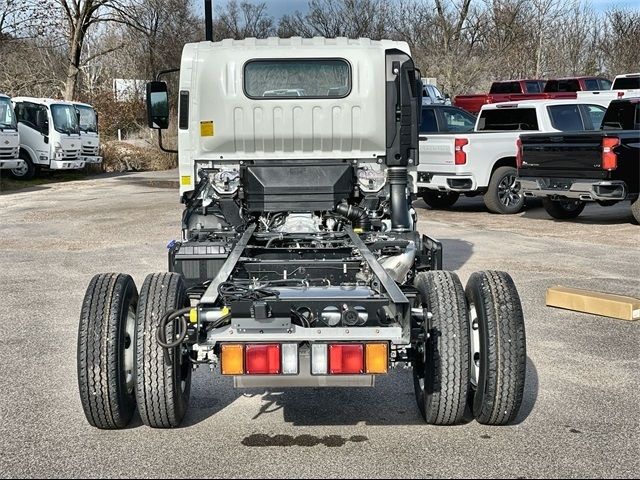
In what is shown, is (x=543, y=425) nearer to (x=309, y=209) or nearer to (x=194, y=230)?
(x=309, y=209)

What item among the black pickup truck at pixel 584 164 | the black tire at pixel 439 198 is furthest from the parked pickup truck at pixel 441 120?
the black pickup truck at pixel 584 164

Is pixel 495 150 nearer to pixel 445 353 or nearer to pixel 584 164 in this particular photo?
pixel 584 164

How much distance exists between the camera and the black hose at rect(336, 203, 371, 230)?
7.21 metres

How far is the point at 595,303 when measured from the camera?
306 inches

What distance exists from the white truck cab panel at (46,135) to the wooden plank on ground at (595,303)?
20400 mm

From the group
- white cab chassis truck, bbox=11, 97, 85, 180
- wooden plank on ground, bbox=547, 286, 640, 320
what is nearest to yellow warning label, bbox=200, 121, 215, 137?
wooden plank on ground, bbox=547, 286, 640, 320

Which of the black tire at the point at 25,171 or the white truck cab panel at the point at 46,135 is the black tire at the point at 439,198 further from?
the black tire at the point at 25,171

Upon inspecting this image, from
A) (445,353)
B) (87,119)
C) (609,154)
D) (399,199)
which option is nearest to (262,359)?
(445,353)

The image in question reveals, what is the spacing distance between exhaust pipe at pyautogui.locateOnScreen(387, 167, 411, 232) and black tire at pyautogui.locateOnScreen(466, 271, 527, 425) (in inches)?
98.1

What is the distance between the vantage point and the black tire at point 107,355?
15.1ft

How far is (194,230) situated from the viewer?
7.27 m

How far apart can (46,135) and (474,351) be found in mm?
23061

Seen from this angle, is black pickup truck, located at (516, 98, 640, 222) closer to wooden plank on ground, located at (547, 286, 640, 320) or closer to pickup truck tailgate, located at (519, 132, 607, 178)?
pickup truck tailgate, located at (519, 132, 607, 178)

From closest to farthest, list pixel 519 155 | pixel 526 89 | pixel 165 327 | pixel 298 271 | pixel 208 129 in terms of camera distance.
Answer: pixel 165 327, pixel 298 271, pixel 208 129, pixel 519 155, pixel 526 89
